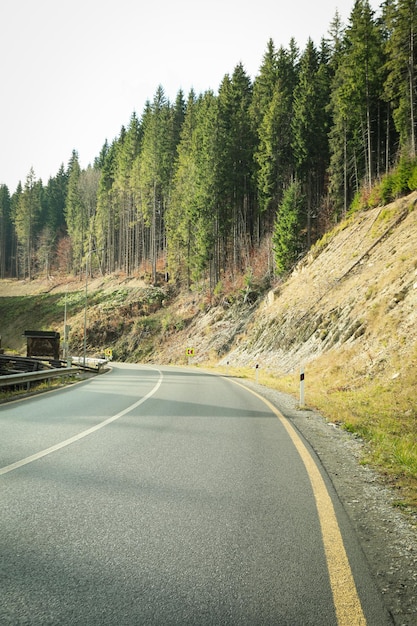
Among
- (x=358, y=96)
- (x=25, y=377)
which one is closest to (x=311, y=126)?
(x=358, y=96)

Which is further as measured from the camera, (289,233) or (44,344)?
(289,233)

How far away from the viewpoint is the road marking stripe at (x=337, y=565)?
2.51m

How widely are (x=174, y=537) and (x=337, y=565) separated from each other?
3.95ft

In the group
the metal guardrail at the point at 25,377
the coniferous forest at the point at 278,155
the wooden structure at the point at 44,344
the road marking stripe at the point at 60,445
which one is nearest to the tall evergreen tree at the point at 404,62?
the coniferous forest at the point at 278,155

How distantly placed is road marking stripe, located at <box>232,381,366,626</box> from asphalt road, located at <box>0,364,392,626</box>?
0.01m

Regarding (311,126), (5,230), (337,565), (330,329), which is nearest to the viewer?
(337,565)

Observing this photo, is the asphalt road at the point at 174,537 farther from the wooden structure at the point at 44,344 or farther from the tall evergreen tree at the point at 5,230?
the tall evergreen tree at the point at 5,230

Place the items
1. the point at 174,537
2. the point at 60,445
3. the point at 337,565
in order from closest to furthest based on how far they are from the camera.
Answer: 1. the point at 337,565
2. the point at 174,537
3. the point at 60,445

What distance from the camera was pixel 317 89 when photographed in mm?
44375

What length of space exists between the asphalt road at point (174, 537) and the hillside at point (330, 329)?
1499 millimetres

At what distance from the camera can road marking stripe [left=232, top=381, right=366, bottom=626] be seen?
2508 millimetres

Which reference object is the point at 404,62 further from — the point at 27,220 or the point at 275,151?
the point at 27,220

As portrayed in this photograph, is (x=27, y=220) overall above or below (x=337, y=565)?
above

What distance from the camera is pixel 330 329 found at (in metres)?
21.8
